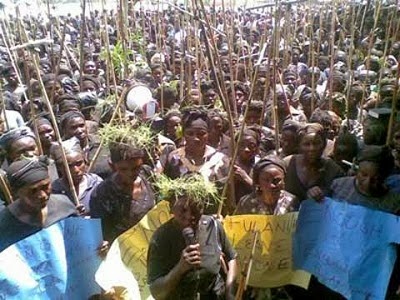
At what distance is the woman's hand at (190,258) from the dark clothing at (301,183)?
3.76 ft

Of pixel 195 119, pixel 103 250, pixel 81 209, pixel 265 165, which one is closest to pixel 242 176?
pixel 195 119

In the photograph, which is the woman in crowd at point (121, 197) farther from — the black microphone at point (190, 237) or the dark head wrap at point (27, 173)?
the black microphone at point (190, 237)

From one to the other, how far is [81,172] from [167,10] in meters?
12.3

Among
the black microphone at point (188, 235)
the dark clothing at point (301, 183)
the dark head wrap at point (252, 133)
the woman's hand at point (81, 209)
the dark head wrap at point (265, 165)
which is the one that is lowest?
the dark clothing at point (301, 183)

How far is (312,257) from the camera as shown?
2.81m

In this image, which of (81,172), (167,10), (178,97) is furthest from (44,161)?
(167,10)

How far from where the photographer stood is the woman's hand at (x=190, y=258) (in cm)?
238

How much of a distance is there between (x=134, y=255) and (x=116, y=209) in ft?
1.17

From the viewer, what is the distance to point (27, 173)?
268 centimetres

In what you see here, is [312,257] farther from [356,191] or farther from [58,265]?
[58,265]

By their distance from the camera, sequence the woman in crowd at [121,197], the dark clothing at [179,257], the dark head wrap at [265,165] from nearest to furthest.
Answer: the dark clothing at [179,257], the dark head wrap at [265,165], the woman in crowd at [121,197]

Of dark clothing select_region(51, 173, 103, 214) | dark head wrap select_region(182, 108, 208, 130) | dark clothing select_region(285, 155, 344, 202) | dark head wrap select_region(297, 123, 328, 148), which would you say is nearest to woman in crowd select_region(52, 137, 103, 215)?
dark clothing select_region(51, 173, 103, 214)

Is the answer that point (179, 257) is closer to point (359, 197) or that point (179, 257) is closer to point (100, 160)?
point (359, 197)

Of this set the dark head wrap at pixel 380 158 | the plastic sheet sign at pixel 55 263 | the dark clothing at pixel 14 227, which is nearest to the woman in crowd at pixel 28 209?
the dark clothing at pixel 14 227
